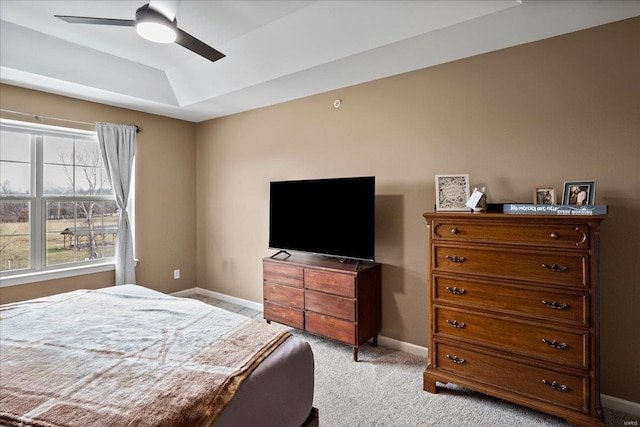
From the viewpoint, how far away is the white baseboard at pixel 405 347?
213 centimetres

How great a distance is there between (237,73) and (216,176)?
1699mm

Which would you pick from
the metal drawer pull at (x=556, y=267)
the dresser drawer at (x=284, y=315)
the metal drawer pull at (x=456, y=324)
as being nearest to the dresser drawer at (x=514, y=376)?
the metal drawer pull at (x=456, y=324)

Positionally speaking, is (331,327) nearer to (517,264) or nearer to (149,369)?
(517,264)

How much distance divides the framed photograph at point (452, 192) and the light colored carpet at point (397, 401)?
4.36 feet

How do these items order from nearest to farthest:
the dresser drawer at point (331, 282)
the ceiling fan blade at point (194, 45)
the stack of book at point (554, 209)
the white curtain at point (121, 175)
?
1. the stack of book at point (554, 209)
2. the ceiling fan blade at point (194, 45)
3. the dresser drawer at point (331, 282)
4. the white curtain at point (121, 175)

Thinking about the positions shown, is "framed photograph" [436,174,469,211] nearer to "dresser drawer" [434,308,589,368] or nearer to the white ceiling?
"dresser drawer" [434,308,589,368]

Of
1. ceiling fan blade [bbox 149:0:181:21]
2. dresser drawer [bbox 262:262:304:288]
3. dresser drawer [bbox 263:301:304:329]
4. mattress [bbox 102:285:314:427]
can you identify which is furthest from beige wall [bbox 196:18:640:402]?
ceiling fan blade [bbox 149:0:181:21]

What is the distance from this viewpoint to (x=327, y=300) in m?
2.99

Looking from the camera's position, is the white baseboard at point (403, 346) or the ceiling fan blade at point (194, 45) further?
the white baseboard at point (403, 346)

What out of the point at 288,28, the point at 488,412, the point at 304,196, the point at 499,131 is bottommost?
the point at 488,412

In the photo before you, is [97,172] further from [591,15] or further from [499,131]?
[591,15]

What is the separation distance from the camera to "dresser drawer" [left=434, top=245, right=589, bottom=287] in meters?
1.92

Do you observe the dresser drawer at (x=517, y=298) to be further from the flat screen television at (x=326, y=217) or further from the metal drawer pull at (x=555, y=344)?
the flat screen television at (x=326, y=217)

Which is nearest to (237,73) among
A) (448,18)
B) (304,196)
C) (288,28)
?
(288,28)
